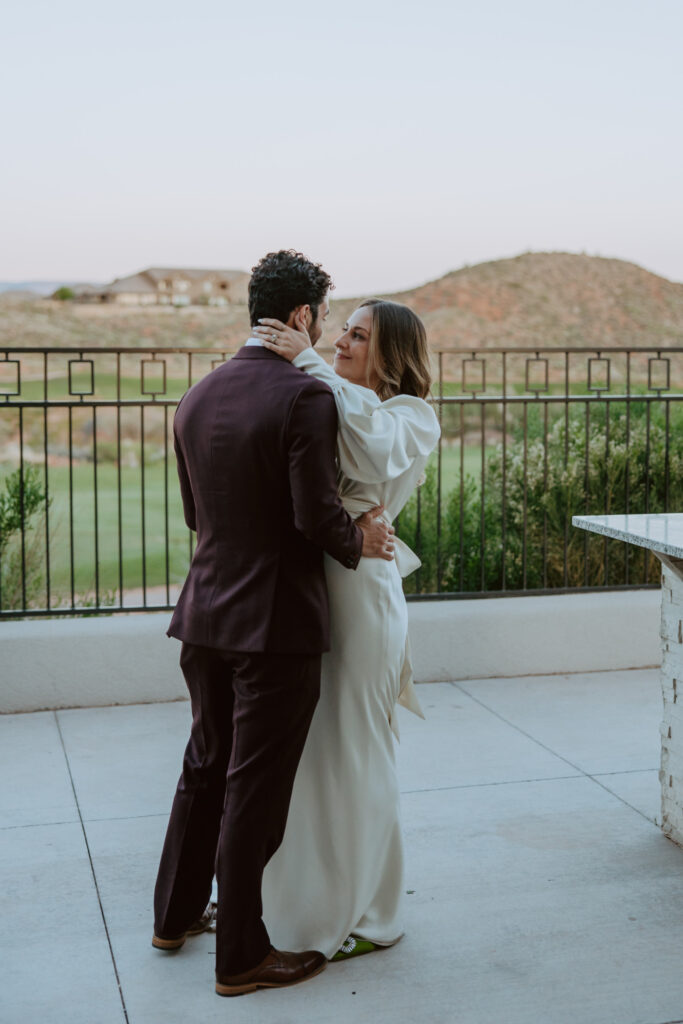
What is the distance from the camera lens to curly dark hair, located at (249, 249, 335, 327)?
269 centimetres

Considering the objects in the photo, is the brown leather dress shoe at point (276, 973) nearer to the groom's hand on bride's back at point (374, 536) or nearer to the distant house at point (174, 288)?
the groom's hand on bride's back at point (374, 536)

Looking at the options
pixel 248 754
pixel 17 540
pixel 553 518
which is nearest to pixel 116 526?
pixel 17 540

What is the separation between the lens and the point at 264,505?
8.70ft

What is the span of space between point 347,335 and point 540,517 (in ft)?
13.9

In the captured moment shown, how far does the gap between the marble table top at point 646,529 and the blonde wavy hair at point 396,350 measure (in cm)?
89

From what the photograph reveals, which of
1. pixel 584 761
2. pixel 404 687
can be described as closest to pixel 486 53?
pixel 584 761

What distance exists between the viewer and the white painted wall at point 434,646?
5.26 meters

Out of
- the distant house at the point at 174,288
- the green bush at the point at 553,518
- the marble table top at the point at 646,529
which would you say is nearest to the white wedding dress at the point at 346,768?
the marble table top at the point at 646,529

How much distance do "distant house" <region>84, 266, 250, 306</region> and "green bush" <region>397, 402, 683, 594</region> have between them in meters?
17.1

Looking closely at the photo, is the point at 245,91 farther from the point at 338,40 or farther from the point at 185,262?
the point at 185,262

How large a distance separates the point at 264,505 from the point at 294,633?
31 centimetres

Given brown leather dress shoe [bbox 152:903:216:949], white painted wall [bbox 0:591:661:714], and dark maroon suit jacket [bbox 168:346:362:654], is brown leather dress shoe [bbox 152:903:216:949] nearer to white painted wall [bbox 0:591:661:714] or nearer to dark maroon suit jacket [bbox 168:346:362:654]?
dark maroon suit jacket [bbox 168:346:362:654]

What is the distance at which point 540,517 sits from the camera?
277 inches

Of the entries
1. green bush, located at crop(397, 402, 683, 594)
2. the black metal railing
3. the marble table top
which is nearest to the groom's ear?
the marble table top
